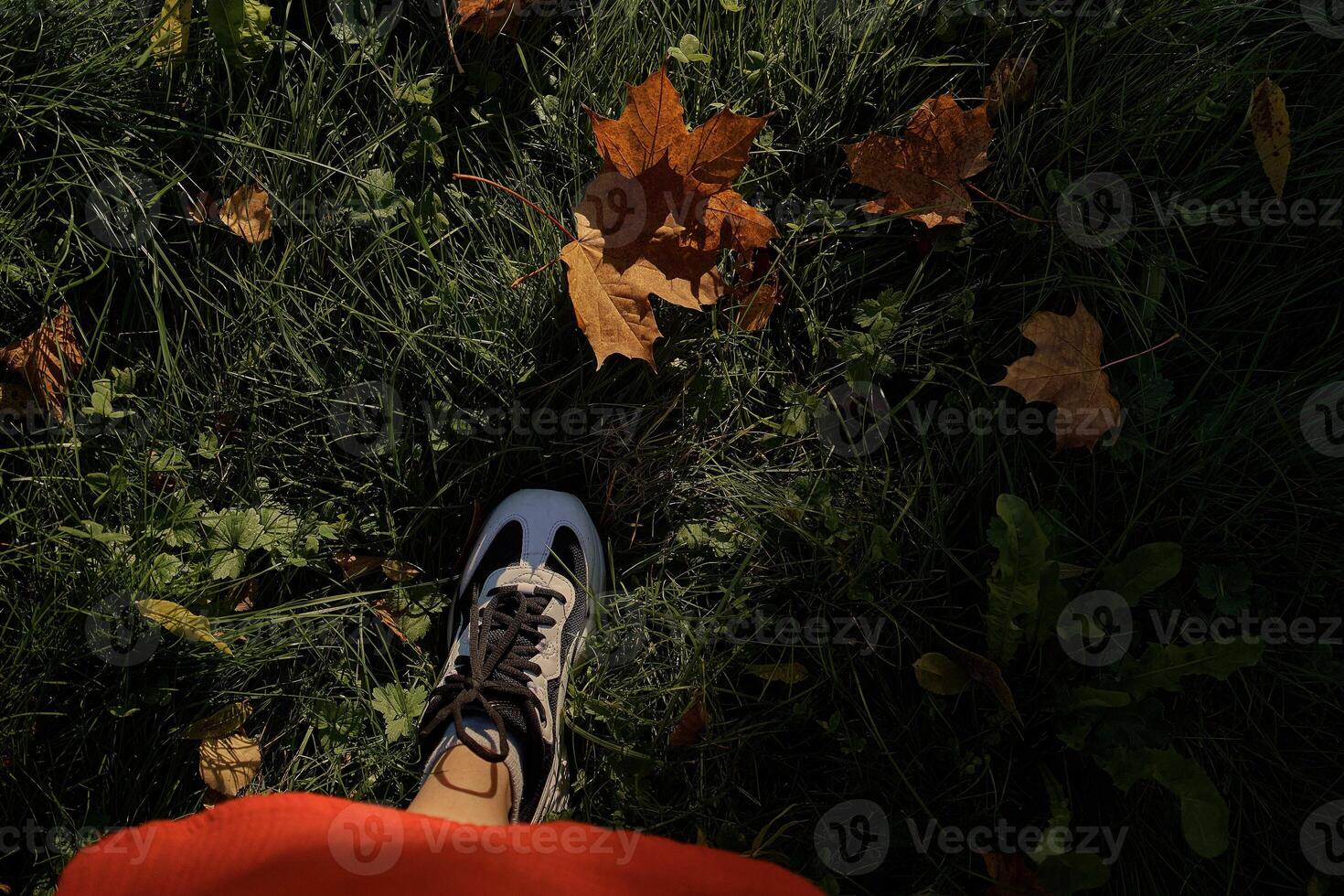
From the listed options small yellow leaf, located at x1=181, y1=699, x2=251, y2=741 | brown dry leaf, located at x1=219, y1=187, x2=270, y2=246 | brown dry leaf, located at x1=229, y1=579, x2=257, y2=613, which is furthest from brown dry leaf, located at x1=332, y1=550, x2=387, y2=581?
brown dry leaf, located at x1=219, y1=187, x2=270, y2=246

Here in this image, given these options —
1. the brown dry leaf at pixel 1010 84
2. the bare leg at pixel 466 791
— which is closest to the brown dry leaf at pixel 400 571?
the bare leg at pixel 466 791

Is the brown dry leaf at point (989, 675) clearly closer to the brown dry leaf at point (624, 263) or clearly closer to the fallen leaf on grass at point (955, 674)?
the fallen leaf on grass at point (955, 674)

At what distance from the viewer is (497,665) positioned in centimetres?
178

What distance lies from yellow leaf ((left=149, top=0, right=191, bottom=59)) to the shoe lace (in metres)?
1.32

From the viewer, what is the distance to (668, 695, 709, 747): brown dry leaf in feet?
5.55

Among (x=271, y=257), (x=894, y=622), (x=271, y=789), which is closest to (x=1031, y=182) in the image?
(x=894, y=622)

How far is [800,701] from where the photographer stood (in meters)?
1.69

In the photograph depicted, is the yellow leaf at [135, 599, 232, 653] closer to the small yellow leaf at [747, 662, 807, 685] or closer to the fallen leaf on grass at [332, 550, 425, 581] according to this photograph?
the fallen leaf on grass at [332, 550, 425, 581]

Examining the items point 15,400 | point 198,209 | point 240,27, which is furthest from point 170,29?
point 15,400

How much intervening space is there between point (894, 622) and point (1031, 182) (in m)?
0.96

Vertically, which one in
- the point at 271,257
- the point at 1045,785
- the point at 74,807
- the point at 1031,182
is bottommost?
the point at 74,807

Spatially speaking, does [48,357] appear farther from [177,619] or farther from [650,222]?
[650,222]

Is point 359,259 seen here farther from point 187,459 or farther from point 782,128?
point 782,128

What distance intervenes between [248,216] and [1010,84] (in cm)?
163
